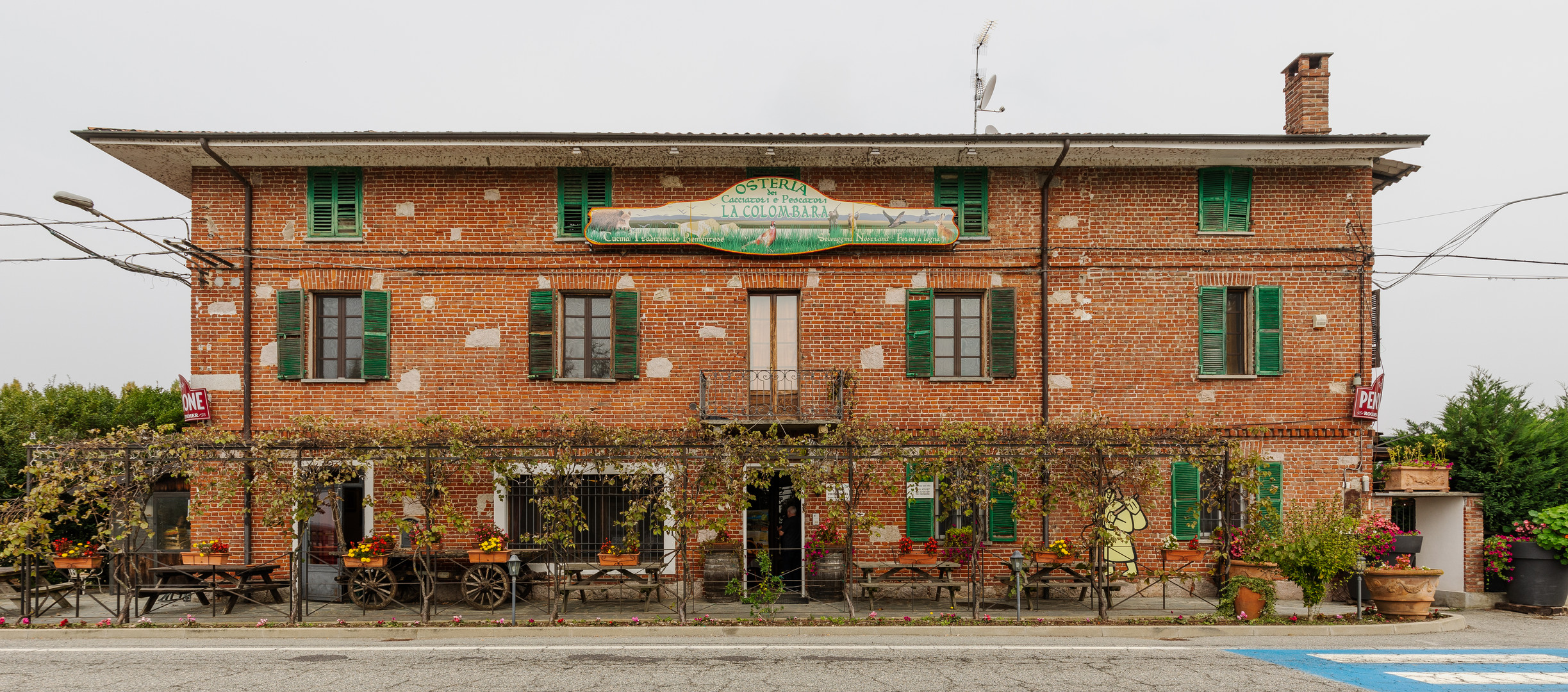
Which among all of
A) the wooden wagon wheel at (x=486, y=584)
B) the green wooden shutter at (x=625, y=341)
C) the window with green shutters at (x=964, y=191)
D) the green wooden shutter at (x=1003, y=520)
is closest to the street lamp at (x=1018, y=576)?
the green wooden shutter at (x=1003, y=520)

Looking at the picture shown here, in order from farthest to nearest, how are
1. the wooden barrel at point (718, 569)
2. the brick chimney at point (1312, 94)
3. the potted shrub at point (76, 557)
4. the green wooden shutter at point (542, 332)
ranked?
the brick chimney at point (1312, 94) → the green wooden shutter at point (542, 332) → the wooden barrel at point (718, 569) → the potted shrub at point (76, 557)

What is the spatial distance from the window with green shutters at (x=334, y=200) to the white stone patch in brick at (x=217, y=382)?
265 cm

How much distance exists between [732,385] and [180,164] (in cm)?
961

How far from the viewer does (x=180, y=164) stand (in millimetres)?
13594

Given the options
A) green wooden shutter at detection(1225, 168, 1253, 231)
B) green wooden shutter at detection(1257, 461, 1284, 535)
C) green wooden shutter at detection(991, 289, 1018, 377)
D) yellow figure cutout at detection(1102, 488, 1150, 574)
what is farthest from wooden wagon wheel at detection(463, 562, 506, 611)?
green wooden shutter at detection(1225, 168, 1253, 231)

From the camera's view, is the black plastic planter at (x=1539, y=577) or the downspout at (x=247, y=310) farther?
the downspout at (x=247, y=310)

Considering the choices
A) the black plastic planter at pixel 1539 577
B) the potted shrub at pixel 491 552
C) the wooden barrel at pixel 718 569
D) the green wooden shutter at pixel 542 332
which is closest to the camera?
the potted shrub at pixel 491 552

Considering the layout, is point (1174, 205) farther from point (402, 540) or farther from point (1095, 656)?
point (402, 540)

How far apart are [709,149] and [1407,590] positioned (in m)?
11.8

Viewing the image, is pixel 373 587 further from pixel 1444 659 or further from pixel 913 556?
pixel 1444 659

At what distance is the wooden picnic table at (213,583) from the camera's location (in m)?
11.4

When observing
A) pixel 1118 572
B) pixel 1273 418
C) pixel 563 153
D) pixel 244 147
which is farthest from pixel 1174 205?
pixel 244 147

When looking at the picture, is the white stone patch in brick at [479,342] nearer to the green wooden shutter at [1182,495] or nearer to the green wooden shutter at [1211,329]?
the green wooden shutter at [1182,495]

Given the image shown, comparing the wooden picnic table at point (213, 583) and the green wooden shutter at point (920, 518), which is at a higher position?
the green wooden shutter at point (920, 518)
